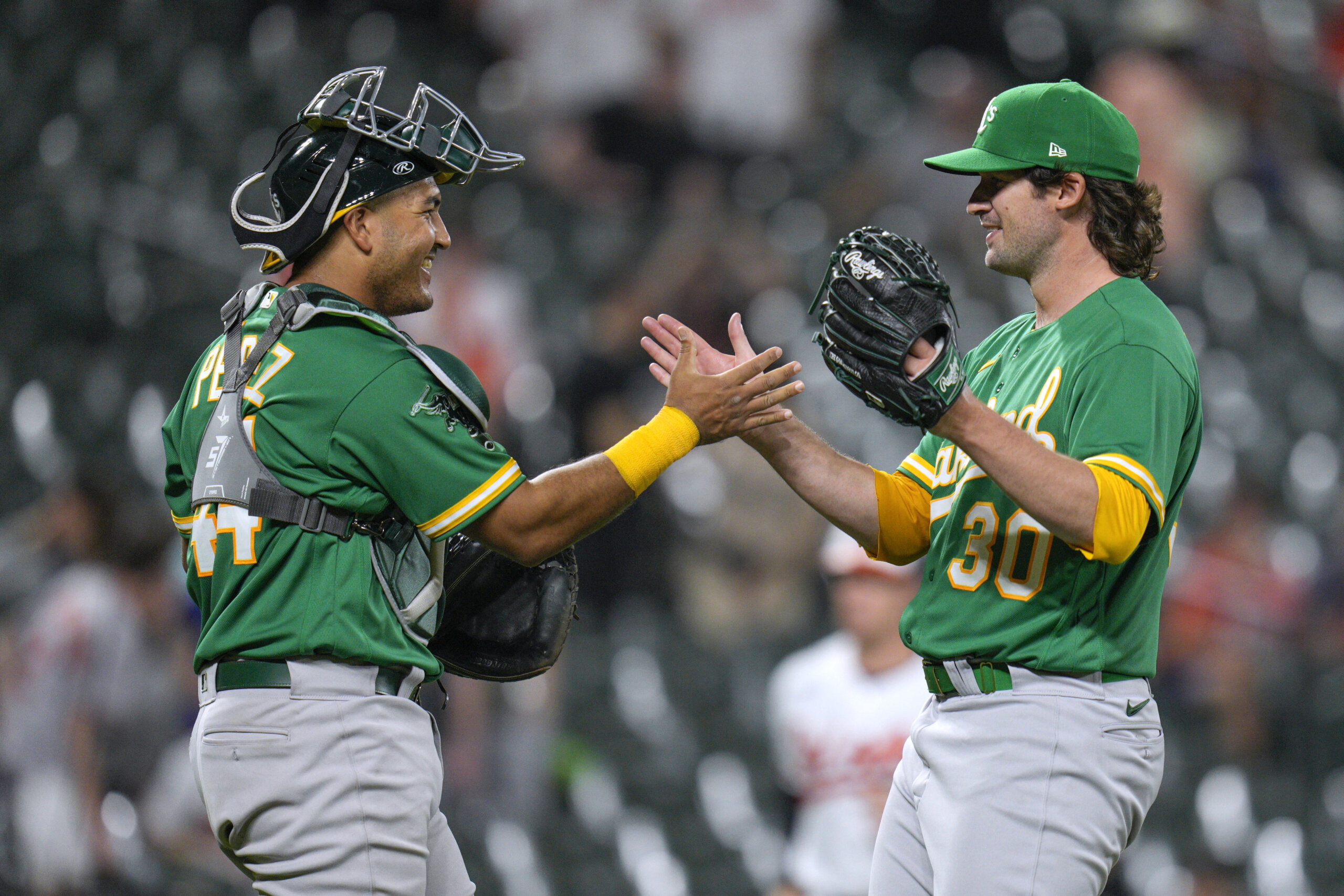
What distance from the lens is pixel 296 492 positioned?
2.16 meters

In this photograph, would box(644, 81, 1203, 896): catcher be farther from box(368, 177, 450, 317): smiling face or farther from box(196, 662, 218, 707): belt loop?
box(196, 662, 218, 707): belt loop

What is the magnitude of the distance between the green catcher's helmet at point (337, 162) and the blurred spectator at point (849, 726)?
1812 millimetres

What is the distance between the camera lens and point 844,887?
366 cm

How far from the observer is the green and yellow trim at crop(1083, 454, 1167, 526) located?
2086 millimetres

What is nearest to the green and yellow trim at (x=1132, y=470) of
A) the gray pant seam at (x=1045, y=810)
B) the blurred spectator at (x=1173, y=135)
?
the gray pant seam at (x=1045, y=810)

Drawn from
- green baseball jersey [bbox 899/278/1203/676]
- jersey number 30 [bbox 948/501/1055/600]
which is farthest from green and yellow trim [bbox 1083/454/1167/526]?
jersey number 30 [bbox 948/501/1055/600]

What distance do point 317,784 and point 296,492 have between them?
461mm

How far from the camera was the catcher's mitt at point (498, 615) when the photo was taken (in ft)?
8.39

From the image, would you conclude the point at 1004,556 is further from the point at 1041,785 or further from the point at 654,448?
the point at 654,448

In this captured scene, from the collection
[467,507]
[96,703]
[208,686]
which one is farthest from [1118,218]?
[96,703]

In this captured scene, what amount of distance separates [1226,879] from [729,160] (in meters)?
4.18

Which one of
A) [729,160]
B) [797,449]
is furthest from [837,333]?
[729,160]

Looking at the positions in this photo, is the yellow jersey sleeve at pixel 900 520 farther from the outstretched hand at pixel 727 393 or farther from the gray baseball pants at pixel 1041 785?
the gray baseball pants at pixel 1041 785

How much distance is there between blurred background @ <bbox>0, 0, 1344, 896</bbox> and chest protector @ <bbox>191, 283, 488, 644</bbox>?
6.19 ft
